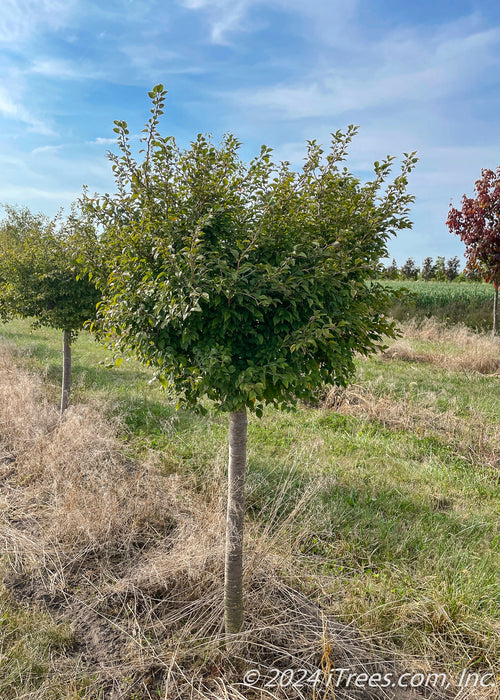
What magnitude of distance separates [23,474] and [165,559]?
8.94 feet

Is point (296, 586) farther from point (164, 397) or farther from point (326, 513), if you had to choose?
point (164, 397)

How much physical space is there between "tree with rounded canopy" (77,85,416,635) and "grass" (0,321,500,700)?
1.61 metres

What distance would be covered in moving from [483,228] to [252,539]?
13246 millimetres

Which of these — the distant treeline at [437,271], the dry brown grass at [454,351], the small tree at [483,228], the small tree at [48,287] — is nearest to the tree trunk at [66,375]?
the small tree at [48,287]

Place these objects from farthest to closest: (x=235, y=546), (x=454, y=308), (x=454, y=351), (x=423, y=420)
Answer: (x=454, y=308) < (x=454, y=351) < (x=423, y=420) < (x=235, y=546)

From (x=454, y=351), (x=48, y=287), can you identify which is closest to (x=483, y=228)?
(x=454, y=351)

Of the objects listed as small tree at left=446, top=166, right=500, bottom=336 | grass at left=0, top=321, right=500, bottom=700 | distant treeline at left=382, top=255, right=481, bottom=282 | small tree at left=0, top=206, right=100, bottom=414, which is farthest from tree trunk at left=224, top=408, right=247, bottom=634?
distant treeline at left=382, top=255, right=481, bottom=282

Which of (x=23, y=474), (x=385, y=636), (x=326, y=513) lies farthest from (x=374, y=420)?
(x=23, y=474)

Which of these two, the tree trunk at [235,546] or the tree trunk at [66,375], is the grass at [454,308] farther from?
the tree trunk at [235,546]

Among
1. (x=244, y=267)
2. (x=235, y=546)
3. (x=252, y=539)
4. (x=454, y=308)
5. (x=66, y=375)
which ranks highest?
(x=454, y=308)

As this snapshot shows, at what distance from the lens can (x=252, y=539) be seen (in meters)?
3.64

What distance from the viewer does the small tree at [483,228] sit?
534 inches

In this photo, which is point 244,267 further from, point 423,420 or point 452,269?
point 452,269

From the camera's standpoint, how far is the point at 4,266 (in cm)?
739
